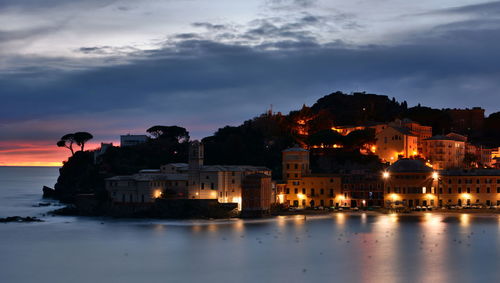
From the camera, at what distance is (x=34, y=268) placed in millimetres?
42281

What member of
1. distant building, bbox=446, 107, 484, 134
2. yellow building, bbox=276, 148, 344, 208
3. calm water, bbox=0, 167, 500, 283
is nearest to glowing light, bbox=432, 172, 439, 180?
calm water, bbox=0, 167, 500, 283

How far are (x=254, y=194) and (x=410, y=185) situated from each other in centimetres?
Result: 1523

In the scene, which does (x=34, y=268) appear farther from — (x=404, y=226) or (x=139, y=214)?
(x=404, y=226)

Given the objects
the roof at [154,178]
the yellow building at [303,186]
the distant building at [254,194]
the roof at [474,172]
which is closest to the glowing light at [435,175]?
Result: the roof at [474,172]

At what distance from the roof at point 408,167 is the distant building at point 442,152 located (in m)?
11.5

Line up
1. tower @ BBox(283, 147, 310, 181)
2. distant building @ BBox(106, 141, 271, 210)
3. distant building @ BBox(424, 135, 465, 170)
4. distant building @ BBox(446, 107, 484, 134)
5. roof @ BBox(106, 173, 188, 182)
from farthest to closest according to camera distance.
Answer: distant building @ BBox(446, 107, 484, 134)
distant building @ BBox(424, 135, 465, 170)
tower @ BBox(283, 147, 310, 181)
roof @ BBox(106, 173, 188, 182)
distant building @ BBox(106, 141, 271, 210)

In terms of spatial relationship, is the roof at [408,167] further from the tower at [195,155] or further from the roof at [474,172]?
the tower at [195,155]

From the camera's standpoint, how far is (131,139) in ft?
285

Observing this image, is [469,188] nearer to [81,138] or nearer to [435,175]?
[435,175]

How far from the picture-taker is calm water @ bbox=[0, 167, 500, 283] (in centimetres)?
3953

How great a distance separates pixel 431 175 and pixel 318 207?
1054 centimetres

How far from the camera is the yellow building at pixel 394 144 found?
260 ft

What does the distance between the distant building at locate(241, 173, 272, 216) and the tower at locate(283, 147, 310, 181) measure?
7.60 metres

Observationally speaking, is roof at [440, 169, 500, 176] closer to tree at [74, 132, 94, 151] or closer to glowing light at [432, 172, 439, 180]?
glowing light at [432, 172, 439, 180]
